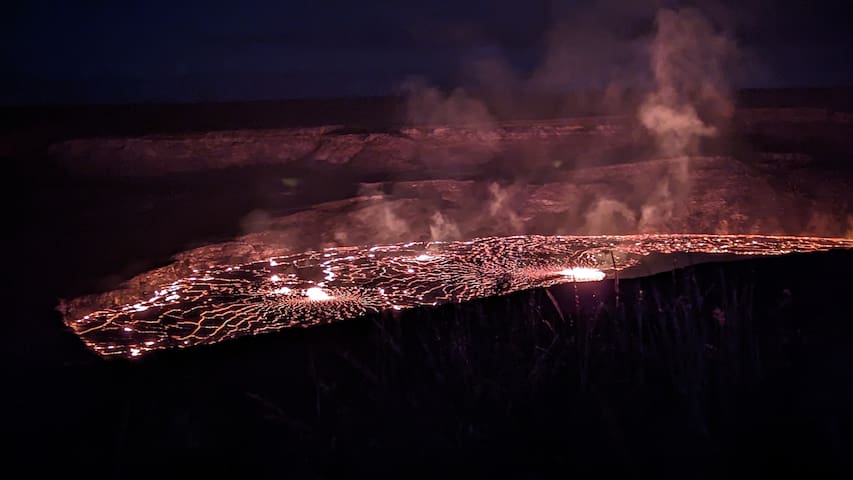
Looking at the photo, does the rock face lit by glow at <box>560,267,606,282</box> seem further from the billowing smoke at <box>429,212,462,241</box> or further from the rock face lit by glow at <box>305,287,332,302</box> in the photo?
the rock face lit by glow at <box>305,287,332,302</box>

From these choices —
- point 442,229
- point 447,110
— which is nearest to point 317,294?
point 442,229

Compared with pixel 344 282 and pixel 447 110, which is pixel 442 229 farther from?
pixel 447 110

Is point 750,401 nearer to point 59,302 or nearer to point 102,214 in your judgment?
point 59,302

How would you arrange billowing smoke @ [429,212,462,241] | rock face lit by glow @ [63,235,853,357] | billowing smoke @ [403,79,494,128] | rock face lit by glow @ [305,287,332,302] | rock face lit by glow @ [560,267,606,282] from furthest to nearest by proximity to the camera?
1. billowing smoke @ [403,79,494,128]
2. billowing smoke @ [429,212,462,241]
3. rock face lit by glow @ [560,267,606,282]
4. rock face lit by glow @ [305,287,332,302]
5. rock face lit by glow @ [63,235,853,357]

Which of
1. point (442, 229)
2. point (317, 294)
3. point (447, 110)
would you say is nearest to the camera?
point (317, 294)

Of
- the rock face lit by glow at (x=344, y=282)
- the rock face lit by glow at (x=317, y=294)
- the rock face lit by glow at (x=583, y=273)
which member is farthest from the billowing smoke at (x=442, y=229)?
the rock face lit by glow at (x=317, y=294)

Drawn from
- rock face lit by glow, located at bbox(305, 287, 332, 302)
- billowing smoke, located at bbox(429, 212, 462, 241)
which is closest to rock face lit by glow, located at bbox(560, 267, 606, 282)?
billowing smoke, located at bbox(429, 212, 462, 241)

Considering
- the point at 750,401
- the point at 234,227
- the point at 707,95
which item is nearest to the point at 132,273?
the point at 234,227
